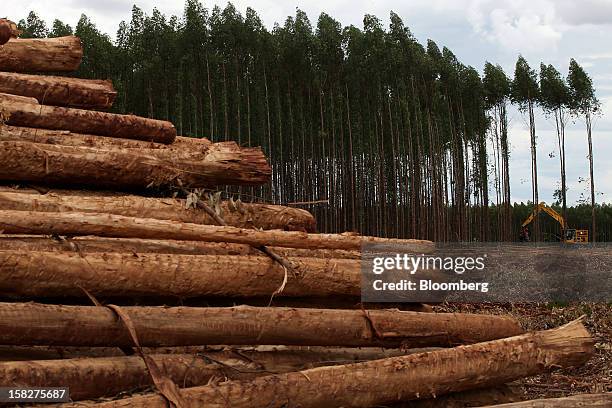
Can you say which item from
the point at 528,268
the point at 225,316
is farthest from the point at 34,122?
the point at 528,268

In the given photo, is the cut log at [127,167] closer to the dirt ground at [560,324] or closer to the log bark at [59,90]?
the log bark at [59,90]

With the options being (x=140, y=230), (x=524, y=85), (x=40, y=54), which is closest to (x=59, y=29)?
(x=524, y=85)

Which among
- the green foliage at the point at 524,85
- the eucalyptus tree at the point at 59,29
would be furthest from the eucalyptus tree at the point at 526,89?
the eucalyptus tree at the point at 59,29

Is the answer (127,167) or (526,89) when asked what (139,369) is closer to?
(127,167)

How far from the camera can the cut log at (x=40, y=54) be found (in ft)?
33.3

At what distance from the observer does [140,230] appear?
6527mm

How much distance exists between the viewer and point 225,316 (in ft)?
19.2

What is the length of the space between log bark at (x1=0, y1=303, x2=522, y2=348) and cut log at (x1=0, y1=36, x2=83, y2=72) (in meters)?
5.79

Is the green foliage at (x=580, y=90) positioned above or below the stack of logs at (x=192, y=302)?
above

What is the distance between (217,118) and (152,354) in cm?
4201

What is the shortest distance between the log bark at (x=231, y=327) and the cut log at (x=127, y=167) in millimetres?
2466

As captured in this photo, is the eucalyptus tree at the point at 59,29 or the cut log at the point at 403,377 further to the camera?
the eucalyptus tree at the point at 59,29

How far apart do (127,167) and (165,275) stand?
2132 mm

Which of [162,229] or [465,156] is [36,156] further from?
[465,156]
